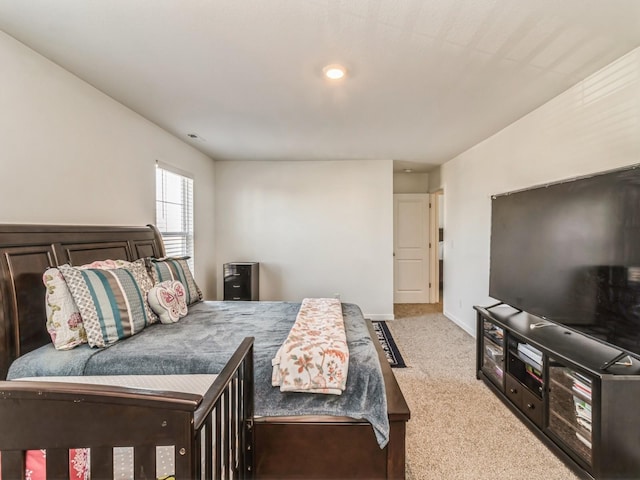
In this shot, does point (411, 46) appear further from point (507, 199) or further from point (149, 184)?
point (149, 184)

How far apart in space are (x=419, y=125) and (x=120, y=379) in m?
3.29

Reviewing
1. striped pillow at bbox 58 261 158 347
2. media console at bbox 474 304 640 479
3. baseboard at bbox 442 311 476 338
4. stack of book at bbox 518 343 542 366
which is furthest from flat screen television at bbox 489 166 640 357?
striped pillow at bbox 58 261 158 347

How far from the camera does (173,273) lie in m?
2.58

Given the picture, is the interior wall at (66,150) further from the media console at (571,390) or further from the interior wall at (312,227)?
the media console at (571,390)

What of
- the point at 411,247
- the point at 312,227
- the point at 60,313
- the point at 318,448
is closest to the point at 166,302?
the point at 60,313

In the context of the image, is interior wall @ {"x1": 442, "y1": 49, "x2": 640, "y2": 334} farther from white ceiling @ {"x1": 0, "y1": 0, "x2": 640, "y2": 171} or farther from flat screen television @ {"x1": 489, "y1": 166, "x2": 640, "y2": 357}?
flat screen television @ {"x1": 489, "y1": 166, "x2": 640, "y2": 357}

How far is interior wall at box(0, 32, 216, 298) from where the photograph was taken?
5.84ft

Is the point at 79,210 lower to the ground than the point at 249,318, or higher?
higher

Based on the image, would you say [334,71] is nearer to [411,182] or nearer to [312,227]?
[312,227]

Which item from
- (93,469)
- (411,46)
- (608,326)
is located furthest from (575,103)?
(93,469)

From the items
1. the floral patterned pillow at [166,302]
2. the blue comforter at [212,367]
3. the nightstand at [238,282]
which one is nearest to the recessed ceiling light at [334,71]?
the blue comforter at [212,367]

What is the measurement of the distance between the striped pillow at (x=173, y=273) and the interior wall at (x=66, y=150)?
1.85ft

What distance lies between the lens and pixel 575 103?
2.27m

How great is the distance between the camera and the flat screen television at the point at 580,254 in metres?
1.58
